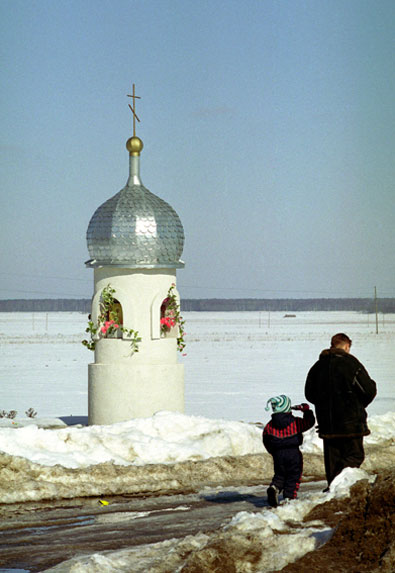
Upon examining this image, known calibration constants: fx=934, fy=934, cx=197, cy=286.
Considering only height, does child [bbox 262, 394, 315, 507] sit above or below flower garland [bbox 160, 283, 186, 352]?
below

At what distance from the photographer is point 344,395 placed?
326 inches

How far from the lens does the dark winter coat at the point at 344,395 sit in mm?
8242

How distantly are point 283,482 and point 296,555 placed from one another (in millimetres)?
2347

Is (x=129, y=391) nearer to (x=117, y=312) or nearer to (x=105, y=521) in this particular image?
(x=117, y=312)

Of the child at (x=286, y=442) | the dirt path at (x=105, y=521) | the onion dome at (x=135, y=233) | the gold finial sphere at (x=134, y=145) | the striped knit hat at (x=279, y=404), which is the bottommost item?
the dirt path at (x=105, y=521)

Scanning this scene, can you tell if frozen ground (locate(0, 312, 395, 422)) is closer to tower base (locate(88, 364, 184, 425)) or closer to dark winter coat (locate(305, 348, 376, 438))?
tower base (locate(88, 364, 184, 425))

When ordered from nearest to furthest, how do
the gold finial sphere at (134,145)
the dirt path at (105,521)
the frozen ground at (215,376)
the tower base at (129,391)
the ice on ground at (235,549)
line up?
→ the ice on ground at (235,549) → the dirt path at (105,521) → the tower base at (129,391) → the gold finial sphere at (134,145) → the frozen ground at (215,376)

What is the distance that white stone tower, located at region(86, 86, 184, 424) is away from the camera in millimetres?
13852

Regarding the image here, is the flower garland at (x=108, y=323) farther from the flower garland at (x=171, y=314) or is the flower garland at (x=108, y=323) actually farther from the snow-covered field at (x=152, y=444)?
the snow-covered field at (x=152, y=444)

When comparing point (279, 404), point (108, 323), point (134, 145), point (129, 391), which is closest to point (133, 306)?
point (108, 323)

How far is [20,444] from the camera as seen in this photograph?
11203mm

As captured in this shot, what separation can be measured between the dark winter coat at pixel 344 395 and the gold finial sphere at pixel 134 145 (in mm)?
7402

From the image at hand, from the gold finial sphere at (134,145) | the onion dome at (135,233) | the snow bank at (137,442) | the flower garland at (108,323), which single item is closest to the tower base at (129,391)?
the flower garland at (108,323)

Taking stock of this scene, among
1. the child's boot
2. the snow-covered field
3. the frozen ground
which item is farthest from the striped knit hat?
the frozen ground
